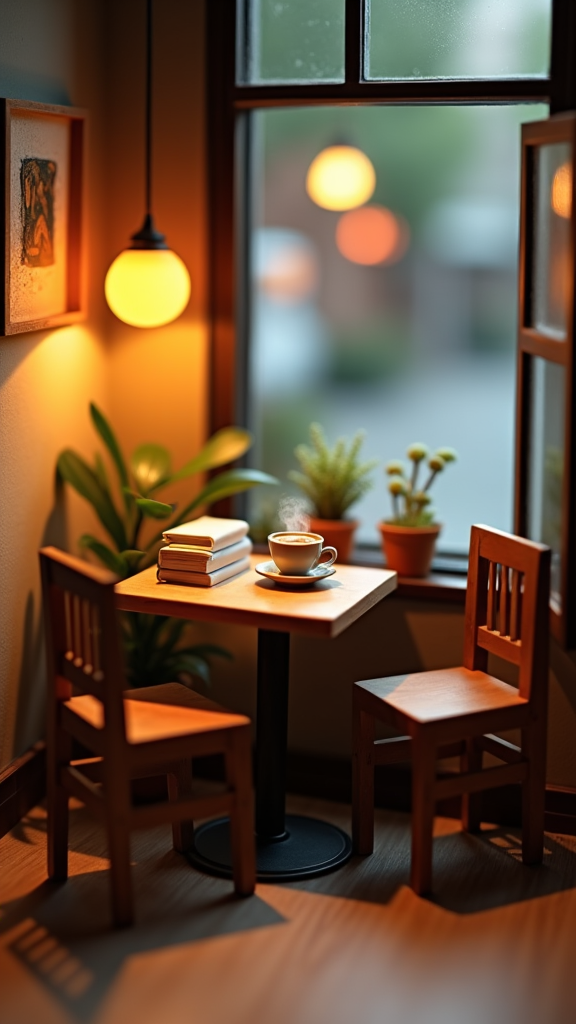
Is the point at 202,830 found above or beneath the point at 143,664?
beneath

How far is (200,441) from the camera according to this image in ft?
11.6

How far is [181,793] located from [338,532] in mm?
919

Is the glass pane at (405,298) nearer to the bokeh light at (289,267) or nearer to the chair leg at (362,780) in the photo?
the bokeh light at (289,267)

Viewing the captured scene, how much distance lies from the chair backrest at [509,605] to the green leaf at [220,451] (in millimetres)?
730

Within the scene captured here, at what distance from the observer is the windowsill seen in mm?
3271

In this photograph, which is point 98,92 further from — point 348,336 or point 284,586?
point 348,336

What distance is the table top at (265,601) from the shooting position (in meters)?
2.65

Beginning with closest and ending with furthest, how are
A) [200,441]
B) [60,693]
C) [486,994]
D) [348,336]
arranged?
[486,994] < [60,693] < [200,441] < [348,336]

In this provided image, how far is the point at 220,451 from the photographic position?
133 inches

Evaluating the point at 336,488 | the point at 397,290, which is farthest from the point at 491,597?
the point at 397,290

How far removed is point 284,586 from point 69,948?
3.14 feet

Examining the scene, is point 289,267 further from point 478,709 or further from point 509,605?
point 478,709

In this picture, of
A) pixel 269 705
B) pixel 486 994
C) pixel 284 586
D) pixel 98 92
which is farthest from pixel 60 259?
pixel 486 994

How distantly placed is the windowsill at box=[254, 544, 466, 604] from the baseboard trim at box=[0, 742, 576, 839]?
496mm
